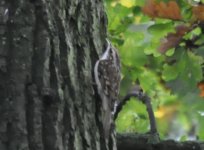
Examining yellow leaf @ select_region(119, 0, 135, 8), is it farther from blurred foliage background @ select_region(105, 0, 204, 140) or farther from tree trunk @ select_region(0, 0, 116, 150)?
tree trunk @ select_region(0, 0, 116, 150)

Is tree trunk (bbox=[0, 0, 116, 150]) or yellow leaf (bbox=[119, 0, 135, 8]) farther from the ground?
yellow leaf (bbox=[119, 0, 135, 8])

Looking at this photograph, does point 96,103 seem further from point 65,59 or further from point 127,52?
point 127,52

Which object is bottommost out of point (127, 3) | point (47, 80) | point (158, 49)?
point (47, 80)

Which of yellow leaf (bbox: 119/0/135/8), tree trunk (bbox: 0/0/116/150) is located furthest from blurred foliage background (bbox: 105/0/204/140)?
tree trunk (bbox: 0/0/116/150)

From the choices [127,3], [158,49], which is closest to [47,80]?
[158,49]

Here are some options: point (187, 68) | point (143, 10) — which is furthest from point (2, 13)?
point (187, 68)

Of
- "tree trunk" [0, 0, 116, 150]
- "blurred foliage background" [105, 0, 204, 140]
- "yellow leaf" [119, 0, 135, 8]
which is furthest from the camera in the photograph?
"yellow leaf" [119, 0, 135, 8]

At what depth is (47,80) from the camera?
1595 millimetres

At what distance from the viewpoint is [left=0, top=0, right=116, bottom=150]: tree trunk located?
156 cm

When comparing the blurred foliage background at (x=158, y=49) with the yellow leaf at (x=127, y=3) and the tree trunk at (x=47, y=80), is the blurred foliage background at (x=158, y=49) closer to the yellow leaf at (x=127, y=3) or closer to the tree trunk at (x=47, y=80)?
the yellow leaf at (x=127, y=3)

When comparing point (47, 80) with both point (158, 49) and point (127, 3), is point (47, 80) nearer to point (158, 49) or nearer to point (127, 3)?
point (158, 49)

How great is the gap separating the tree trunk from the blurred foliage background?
563 millimetres

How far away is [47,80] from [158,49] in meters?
0.76

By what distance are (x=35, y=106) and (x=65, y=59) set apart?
15cm
